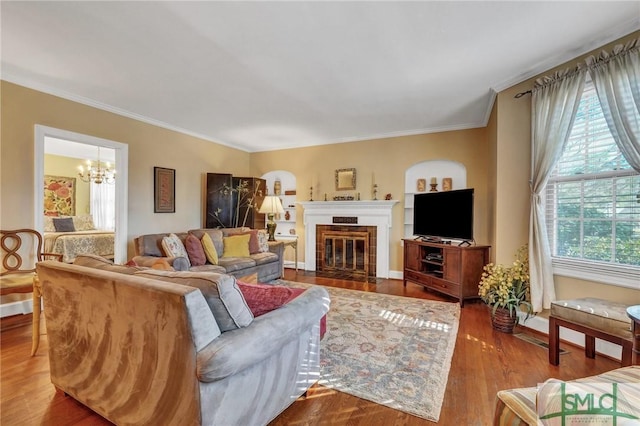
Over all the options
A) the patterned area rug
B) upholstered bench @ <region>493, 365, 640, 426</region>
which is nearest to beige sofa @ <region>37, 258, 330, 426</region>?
the patterned area rug

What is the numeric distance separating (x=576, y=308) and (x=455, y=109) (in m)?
2.81

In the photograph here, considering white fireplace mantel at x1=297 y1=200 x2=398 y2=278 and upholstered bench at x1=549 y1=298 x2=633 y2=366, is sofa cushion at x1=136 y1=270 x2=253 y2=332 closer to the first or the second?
upholstered bench at x1=549 y1=298 x2=633 y2=366

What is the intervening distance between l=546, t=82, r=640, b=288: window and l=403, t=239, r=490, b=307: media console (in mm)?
1035

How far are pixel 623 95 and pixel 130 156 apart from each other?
216 inches

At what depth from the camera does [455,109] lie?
396cm

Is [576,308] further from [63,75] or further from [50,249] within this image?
[50,249]

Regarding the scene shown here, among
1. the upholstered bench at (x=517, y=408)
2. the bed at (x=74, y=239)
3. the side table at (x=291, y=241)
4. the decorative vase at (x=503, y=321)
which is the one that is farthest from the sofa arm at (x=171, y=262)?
the decorative vase at (x=503, y=321)

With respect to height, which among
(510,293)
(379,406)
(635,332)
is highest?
(635,332)

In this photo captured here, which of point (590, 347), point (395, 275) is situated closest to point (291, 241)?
point (395, 275)

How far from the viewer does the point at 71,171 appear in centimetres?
714

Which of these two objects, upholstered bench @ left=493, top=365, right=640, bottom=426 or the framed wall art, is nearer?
upholstered bench @ left=493, top=365, right=640, bottom=426

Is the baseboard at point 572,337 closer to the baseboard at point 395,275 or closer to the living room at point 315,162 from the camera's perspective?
the living room at point 315,162

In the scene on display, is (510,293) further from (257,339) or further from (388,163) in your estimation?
(388,163)

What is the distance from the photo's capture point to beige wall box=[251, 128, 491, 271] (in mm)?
4617
